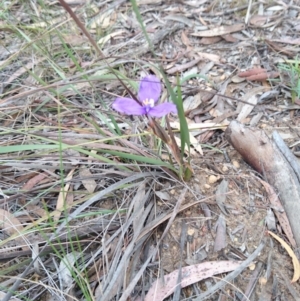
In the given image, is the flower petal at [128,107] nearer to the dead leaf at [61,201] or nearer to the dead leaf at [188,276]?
the dead leaf at [61,201]

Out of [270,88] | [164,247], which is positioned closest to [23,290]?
[164,247]

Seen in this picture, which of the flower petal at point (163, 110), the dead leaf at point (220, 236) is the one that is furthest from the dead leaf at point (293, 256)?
the flower petal at point (163, 110)

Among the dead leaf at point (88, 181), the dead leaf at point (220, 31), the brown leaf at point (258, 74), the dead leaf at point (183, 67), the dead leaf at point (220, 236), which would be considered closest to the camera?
the dead leaf at point (220, 236)

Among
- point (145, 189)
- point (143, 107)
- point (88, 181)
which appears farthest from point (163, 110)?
point (88, 181)

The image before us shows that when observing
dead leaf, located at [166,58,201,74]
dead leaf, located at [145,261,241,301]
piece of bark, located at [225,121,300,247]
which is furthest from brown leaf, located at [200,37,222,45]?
dead leaf, located at [145,261,241,301]

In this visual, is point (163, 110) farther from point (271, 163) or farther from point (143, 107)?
point (271, 163)

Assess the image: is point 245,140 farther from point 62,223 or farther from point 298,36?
point 298,36

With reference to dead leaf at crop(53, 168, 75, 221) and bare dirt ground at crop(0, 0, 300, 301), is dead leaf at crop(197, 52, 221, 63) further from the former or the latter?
dead leaf at crop(53, 168, 75, 221)
